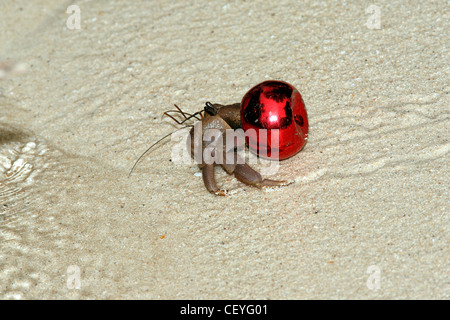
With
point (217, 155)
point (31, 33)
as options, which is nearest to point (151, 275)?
point (217, 155)

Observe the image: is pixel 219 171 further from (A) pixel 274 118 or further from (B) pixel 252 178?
(A) pixel 274 118

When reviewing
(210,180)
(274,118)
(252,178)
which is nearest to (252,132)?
(274,118)

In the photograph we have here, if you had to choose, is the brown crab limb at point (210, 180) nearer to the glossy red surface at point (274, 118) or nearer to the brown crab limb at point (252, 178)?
the brown crab limb at point (252, 178)

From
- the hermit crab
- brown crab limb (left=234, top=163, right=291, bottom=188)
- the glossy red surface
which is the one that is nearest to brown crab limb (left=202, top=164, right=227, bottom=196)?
the hermit crab

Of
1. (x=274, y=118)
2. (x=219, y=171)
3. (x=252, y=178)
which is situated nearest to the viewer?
(x=274, y=118)

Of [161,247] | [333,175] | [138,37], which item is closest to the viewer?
[161,247]

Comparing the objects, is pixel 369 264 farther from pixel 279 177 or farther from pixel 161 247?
pixel 161 247
